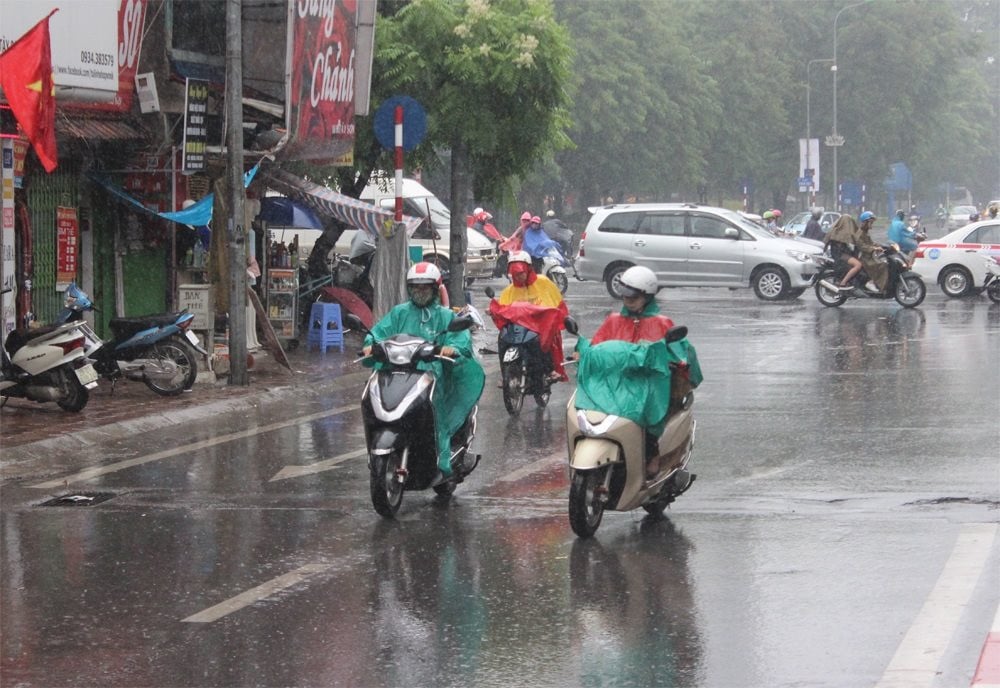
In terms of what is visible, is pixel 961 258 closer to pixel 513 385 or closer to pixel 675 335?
pixel 513 385

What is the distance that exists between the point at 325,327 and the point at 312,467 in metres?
8.75

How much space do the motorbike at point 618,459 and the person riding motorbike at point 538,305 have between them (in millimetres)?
5327

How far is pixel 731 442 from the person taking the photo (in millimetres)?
11930

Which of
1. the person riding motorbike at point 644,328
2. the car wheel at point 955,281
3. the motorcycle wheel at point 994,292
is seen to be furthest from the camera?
the car wheel at point 955,281

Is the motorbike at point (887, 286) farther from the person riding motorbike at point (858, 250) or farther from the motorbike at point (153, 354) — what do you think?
the motorbike at point (153, 354)

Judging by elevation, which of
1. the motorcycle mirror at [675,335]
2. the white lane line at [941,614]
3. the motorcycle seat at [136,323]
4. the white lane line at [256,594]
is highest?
the motorcycle mirror at [675,335]

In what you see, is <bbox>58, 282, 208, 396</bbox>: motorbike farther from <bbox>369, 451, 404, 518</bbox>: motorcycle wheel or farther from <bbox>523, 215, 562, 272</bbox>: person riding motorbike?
<bbox>523, 215, 562, 272</bbox>: person riding motorbike

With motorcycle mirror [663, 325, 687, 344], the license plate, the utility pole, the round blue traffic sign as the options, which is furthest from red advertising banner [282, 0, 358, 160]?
motorcycle mirror [663, 325, 687, 344]

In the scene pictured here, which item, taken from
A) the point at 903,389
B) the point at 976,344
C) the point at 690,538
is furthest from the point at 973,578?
the point at 976,344

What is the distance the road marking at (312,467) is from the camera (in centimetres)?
1077

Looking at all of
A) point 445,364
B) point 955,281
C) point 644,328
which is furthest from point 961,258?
point 644,328

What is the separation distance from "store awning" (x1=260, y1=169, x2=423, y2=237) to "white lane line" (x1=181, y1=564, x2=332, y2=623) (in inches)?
472

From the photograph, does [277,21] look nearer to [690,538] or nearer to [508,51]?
[508,51]

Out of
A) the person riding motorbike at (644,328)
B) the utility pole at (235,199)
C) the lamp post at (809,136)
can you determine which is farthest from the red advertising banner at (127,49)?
the lamp post at (809,136)
